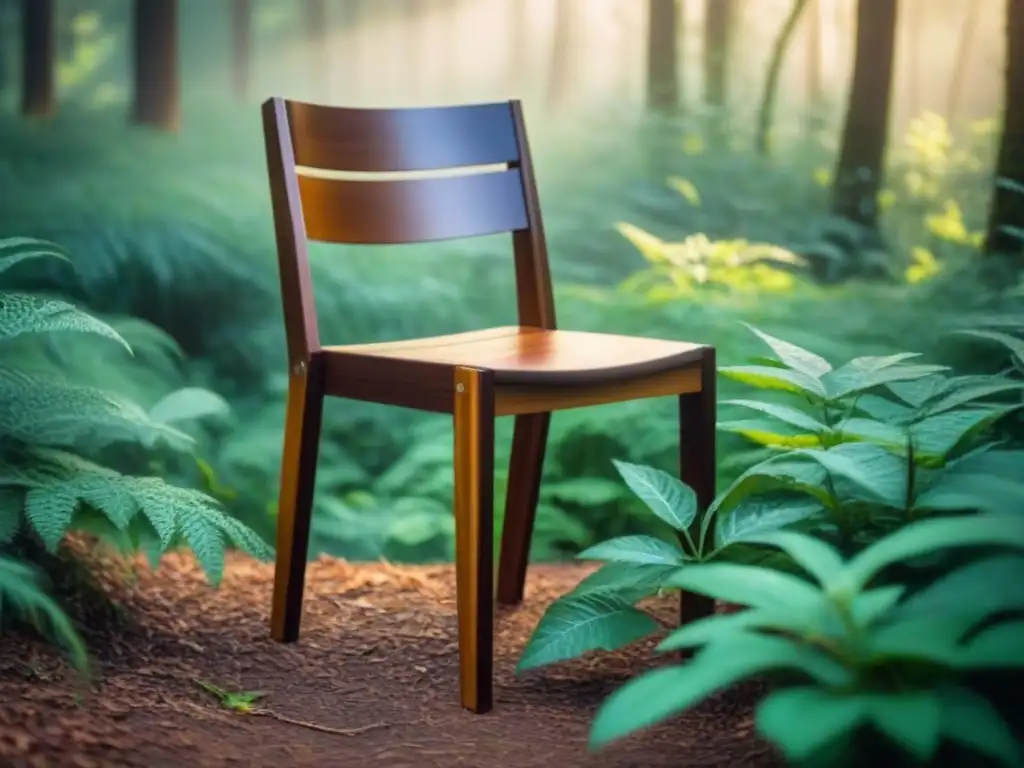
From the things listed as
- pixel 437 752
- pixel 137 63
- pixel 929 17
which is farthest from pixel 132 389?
pixel 929 17

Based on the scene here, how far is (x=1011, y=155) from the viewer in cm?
314

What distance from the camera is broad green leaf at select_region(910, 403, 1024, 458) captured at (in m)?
1.59

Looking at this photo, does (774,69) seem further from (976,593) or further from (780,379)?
(976,593)

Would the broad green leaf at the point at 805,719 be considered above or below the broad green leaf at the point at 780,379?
below

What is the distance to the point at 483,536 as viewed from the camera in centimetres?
173

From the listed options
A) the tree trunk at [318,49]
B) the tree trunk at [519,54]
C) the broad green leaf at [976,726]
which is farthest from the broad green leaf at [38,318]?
the tree trunk at [519,54]

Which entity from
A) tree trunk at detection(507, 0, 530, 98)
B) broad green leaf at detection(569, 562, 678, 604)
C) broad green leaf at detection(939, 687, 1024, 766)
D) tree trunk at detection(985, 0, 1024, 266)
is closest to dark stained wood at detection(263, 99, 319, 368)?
broad green leaf at detection(569, 562, 678, 604)

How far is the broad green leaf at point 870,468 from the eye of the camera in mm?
1463

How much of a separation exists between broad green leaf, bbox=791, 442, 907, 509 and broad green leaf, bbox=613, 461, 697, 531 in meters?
0.17

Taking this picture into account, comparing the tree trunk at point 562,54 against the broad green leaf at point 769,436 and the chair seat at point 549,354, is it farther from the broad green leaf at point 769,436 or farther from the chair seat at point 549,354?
the broad green leaf at point 769,436

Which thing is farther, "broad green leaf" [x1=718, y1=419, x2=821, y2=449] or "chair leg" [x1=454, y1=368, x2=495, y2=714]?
"broad green leaf" [x1=718, y1=419, x2=821, y2=449]

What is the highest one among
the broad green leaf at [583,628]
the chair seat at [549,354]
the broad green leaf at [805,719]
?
the chair seat at [549,354]

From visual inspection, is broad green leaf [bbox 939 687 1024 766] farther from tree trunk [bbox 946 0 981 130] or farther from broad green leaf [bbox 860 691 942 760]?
tree trunk [bbox 946 0 981 130]

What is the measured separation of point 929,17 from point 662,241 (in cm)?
95
